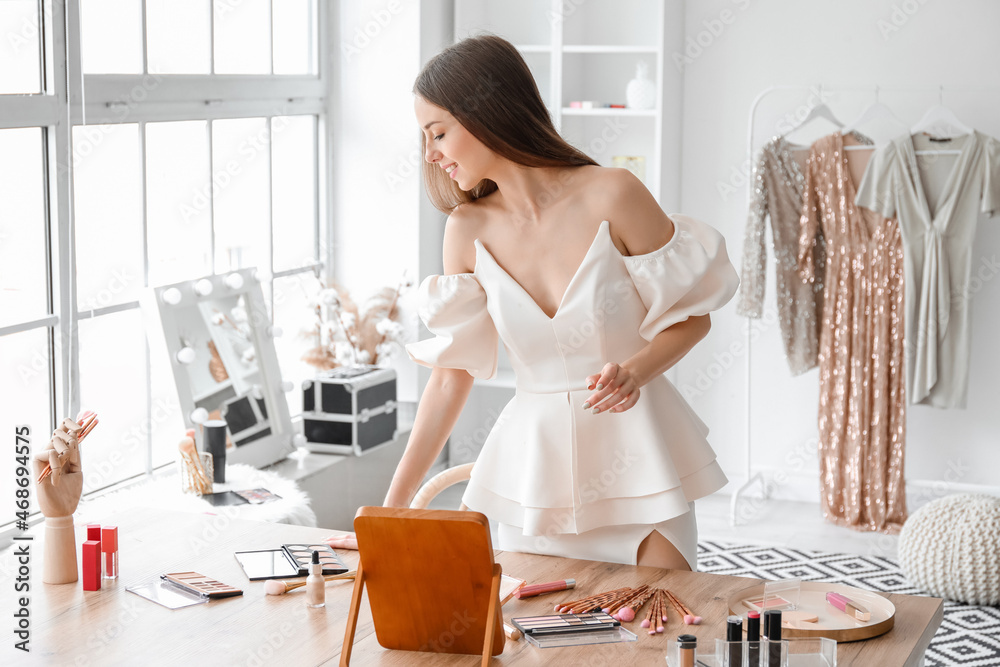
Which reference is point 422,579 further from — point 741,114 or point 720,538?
point 741,114

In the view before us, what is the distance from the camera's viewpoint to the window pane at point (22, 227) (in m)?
2.75

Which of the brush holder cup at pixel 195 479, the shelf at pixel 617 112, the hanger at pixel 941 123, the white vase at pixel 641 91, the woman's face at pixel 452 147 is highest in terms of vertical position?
the white vase at pixel 641 91

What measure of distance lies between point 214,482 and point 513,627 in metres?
1.79

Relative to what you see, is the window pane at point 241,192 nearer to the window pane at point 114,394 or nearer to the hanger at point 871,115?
the window pane at point 114,394

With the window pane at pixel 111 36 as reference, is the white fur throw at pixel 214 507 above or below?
below

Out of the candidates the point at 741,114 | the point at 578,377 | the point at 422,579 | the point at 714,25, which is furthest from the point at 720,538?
the point at 422,579

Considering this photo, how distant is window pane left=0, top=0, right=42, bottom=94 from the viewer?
8.86 feet

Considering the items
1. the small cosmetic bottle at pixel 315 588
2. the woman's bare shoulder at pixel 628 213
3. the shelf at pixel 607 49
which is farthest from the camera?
the shelf at pixel 607 49

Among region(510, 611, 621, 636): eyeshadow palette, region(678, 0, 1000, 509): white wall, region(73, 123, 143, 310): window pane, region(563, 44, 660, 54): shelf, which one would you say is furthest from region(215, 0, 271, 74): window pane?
region(510, 611, 621, 636): eyeshadow palette

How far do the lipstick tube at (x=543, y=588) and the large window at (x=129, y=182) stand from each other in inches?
68.4

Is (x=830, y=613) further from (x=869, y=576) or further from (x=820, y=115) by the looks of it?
(x=820, y=115)

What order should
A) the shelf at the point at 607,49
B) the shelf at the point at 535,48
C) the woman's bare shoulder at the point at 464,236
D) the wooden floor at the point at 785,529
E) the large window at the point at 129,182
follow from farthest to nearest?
1. the shelf at the point at 535,48
2. the shelf at the point at 607,49
3. the wooden floor at the point at 785,529
4. the large window at the point at 129,182
5. the woman's bare shoulder at the point at 464,236

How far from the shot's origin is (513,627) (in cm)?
151

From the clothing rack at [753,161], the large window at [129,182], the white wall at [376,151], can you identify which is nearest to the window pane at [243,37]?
the large window at [129,182]
